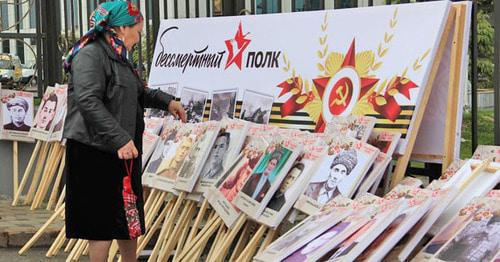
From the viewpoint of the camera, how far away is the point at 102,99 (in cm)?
399

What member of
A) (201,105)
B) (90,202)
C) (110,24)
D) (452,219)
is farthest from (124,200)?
(452,219)

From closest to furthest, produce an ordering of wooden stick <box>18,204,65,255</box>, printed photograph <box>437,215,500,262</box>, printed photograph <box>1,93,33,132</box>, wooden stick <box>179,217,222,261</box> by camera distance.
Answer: printed photograph <box>437,215,500,262</box> → wooden stick <box>179,217,222,261</box> → wooden stick <box>18,204,65,255</box> → printed photograph <box>1,93,33,132</box>

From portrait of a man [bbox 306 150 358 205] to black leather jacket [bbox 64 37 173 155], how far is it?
958 millimetres

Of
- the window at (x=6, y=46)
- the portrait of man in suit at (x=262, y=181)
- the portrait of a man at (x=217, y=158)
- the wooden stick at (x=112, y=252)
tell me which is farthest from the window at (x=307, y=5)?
the window at (x=6, y=46)

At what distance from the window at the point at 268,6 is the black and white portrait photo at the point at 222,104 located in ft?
2.57

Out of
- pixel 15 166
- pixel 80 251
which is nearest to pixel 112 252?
pixel 80 251

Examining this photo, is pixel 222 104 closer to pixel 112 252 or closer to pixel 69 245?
pixel 112 252

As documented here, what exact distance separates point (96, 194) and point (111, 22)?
0.89m

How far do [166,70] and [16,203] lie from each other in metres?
2.72

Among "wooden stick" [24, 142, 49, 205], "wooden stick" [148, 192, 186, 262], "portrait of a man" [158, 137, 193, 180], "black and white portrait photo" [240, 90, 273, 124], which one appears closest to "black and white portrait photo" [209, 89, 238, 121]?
"black and white portrait photo" [240, 90, 273, 124]

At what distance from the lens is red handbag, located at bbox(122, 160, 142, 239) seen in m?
4.13

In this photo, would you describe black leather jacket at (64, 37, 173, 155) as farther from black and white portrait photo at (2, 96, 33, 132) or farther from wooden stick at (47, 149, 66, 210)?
black and white portrait photo at (2, 96, 33, 132)

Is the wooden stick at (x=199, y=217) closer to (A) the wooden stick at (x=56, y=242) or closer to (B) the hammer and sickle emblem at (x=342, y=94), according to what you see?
(B) the hammer and sickle emblem at (x=342, y=94)

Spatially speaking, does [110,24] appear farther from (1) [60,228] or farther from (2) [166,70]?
(1) [60,228]
